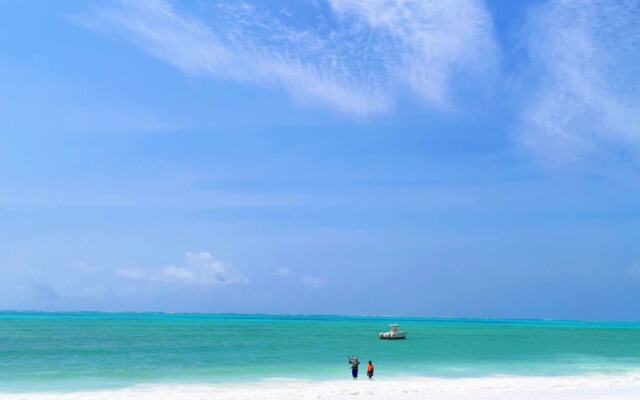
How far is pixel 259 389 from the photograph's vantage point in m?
28.8

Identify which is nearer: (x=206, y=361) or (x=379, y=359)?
(x=206, y=361)

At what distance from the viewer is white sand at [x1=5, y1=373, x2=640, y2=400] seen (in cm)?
2592

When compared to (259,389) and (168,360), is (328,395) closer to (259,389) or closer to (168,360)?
(259,389)

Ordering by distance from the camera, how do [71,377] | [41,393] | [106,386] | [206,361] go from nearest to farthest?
[41,393] → [106,386] → [71,377] → [206,361]

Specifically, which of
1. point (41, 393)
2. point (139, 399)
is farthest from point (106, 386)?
point (139, 399)

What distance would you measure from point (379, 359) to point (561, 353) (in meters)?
18.5

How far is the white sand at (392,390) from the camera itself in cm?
2592

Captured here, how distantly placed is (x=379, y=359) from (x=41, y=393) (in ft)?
80.8

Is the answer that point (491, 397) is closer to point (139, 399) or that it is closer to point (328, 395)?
point (328, 395)

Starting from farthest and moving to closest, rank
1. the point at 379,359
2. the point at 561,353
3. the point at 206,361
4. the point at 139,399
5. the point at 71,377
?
the point at 561,353, the point at 379,359, the point at 206,361, the point at 71,377, the point at 139,399

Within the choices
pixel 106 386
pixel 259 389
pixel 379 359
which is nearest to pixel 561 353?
pixel 379 359

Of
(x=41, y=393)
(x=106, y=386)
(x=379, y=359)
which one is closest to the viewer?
(x=41, y=393)

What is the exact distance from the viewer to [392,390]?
90.6 feet

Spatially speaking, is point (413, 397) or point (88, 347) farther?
point (88, 347)
